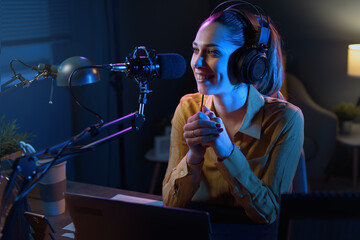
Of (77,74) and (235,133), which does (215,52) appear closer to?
(235,133)

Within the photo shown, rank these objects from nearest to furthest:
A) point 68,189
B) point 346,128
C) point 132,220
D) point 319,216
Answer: point 319,216 → point 132,220 → point 68,189 → point 346,128

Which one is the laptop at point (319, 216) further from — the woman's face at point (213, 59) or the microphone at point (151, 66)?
the woman's face at point (213, 59)

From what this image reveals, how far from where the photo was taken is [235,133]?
55.2 inches

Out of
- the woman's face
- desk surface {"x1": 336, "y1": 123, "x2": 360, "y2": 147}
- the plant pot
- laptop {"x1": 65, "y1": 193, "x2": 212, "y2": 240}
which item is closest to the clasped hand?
the woman's face

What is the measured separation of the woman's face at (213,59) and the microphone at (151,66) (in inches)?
7.2

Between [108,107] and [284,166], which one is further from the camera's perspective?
[108,107]

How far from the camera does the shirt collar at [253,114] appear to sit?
1.38 metres

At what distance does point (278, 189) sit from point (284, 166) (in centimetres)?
8

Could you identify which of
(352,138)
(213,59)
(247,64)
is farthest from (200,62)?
(352,138)

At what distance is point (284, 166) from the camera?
1.31 meters

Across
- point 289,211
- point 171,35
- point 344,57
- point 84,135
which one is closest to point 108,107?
point 171,35

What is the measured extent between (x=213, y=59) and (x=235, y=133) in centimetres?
29

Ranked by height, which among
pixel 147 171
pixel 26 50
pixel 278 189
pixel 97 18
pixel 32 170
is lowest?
pixel 147 171

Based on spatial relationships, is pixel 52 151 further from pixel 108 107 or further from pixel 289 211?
pixel 108 107
